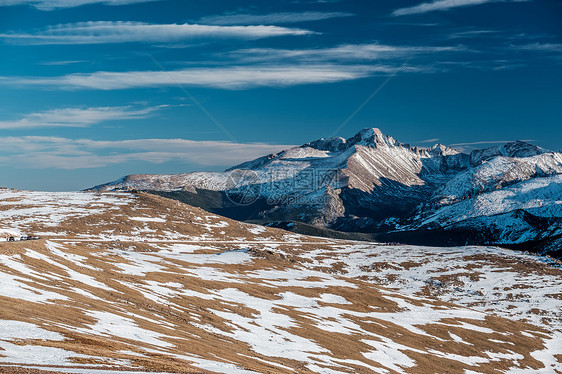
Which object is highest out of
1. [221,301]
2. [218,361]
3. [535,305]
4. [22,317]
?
[22,317]

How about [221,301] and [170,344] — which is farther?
[221,301]

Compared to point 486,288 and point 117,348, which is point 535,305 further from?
point 117,348

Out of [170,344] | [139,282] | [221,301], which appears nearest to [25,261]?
[139,282]

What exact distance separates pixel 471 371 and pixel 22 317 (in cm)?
7279

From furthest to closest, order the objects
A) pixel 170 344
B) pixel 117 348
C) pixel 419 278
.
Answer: pixel 419 278 → pixel 170 344 → pixel 117 348

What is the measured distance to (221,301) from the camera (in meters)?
98.3

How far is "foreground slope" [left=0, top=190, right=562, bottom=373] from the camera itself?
46938mm

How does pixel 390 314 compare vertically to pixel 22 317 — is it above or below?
below

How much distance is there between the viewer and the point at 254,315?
92312 millimetres

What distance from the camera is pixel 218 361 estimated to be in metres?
50.0

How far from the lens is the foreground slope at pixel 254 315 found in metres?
46.9

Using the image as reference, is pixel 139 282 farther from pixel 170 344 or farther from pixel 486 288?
pixel 486 288

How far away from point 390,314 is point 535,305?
→ 5690cm

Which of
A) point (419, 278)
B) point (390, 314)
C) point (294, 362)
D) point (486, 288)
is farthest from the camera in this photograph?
point (419, 278)
